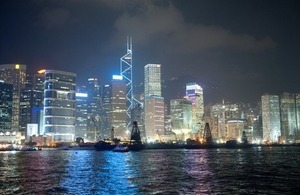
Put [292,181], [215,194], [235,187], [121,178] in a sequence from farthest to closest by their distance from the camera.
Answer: [121,178] → [292,181] → [235,187] → [215,194]

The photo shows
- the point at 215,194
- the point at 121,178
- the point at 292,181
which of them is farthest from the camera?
the point at 121,178

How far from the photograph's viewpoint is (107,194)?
4934 cm

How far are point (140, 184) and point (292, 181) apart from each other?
911 inches

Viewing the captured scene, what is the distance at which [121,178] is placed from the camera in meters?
66.6

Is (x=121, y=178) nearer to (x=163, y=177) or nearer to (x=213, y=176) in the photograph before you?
(x=163, y=177)

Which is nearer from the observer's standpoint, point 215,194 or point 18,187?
point 215,194

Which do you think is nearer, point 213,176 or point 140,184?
point 140,184

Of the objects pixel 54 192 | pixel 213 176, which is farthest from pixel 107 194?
pixel 213 176

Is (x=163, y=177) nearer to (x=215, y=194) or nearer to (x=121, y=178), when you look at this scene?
(x=121, y=178)

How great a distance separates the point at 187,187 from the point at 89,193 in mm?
13508

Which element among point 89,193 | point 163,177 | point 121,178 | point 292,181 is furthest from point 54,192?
point 292,181

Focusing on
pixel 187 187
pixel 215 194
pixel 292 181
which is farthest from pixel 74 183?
pixel 292 181

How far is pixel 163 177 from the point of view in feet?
220

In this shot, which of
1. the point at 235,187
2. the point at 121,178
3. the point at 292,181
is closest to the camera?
the point at 235,187
